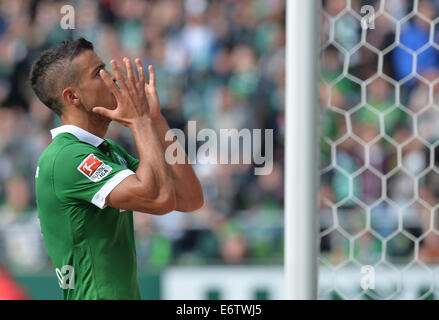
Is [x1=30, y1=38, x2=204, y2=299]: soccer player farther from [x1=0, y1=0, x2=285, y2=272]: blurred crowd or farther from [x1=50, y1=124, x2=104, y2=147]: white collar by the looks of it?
[x1=0, y1=0, x2=285, y2=272]: blurred crowd

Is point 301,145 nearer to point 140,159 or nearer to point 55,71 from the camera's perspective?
point 140,159

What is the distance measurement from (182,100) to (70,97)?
90.0 inches

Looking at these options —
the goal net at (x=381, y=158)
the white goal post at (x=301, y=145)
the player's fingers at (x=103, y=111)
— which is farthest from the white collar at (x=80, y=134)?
the goal net at (x=381, y=158)

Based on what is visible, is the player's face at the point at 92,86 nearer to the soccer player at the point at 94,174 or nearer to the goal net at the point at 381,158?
the soccer player at the point at 94,174

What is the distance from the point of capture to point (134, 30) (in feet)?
14.2

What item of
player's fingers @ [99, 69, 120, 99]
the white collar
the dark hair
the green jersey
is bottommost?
the green jersey

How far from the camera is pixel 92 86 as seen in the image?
1708mm

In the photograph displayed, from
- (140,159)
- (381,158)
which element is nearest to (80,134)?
(140,159)

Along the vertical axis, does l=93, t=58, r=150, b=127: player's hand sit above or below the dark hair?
below

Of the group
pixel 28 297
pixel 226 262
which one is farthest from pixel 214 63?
pixel 28 297

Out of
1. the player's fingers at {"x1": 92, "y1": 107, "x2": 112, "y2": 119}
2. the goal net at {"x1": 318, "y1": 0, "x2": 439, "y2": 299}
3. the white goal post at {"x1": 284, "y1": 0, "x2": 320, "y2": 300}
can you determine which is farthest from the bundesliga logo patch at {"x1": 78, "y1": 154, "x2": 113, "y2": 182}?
the goal net at {"x1": 318, "y1": 0, "x2": 439, "y2": 299}

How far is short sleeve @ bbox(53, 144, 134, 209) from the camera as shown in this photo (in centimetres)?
A: 161

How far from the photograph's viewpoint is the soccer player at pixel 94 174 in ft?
5.19

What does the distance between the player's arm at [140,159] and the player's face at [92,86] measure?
10cm
